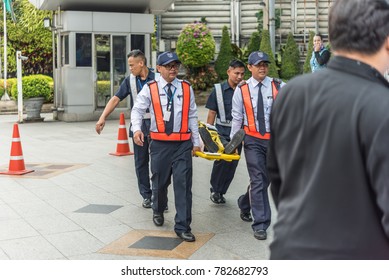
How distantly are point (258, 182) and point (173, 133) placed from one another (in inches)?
36.6

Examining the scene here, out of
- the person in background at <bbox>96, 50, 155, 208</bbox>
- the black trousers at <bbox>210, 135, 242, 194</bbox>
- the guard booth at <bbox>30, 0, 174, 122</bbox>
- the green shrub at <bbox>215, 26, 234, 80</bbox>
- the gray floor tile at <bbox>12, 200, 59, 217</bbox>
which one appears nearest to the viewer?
the gray floor tile at <bbox>12, 200, 59, 217</bbox>

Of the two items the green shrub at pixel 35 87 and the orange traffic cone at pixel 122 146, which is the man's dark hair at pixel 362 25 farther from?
the green shrub at pixel 35 87

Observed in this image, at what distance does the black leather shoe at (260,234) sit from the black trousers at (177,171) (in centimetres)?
63

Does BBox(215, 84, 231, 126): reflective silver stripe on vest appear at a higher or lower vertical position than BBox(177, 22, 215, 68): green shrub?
lower

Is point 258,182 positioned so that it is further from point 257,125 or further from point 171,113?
point 171,113

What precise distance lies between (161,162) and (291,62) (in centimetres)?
2103

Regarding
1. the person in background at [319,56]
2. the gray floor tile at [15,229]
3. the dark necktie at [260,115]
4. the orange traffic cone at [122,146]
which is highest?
the person in background at [319,56]

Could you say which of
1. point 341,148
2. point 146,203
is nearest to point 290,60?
point 146,203

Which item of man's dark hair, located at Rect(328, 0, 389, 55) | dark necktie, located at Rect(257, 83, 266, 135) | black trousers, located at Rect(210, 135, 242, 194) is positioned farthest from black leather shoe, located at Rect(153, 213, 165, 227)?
man's dark hair, located at Rect(328, 0, 389, 55)

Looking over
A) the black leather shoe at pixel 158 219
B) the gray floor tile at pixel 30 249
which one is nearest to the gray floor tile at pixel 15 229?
the gray floor tile at pixel 30 249

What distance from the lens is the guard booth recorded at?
1889cm

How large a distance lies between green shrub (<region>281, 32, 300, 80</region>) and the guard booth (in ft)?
26.0

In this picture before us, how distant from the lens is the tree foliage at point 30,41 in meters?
30.7

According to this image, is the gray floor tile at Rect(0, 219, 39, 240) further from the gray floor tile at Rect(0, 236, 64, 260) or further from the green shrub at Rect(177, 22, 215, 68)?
the green shrub at Rect(177, 22, 215, 68)
